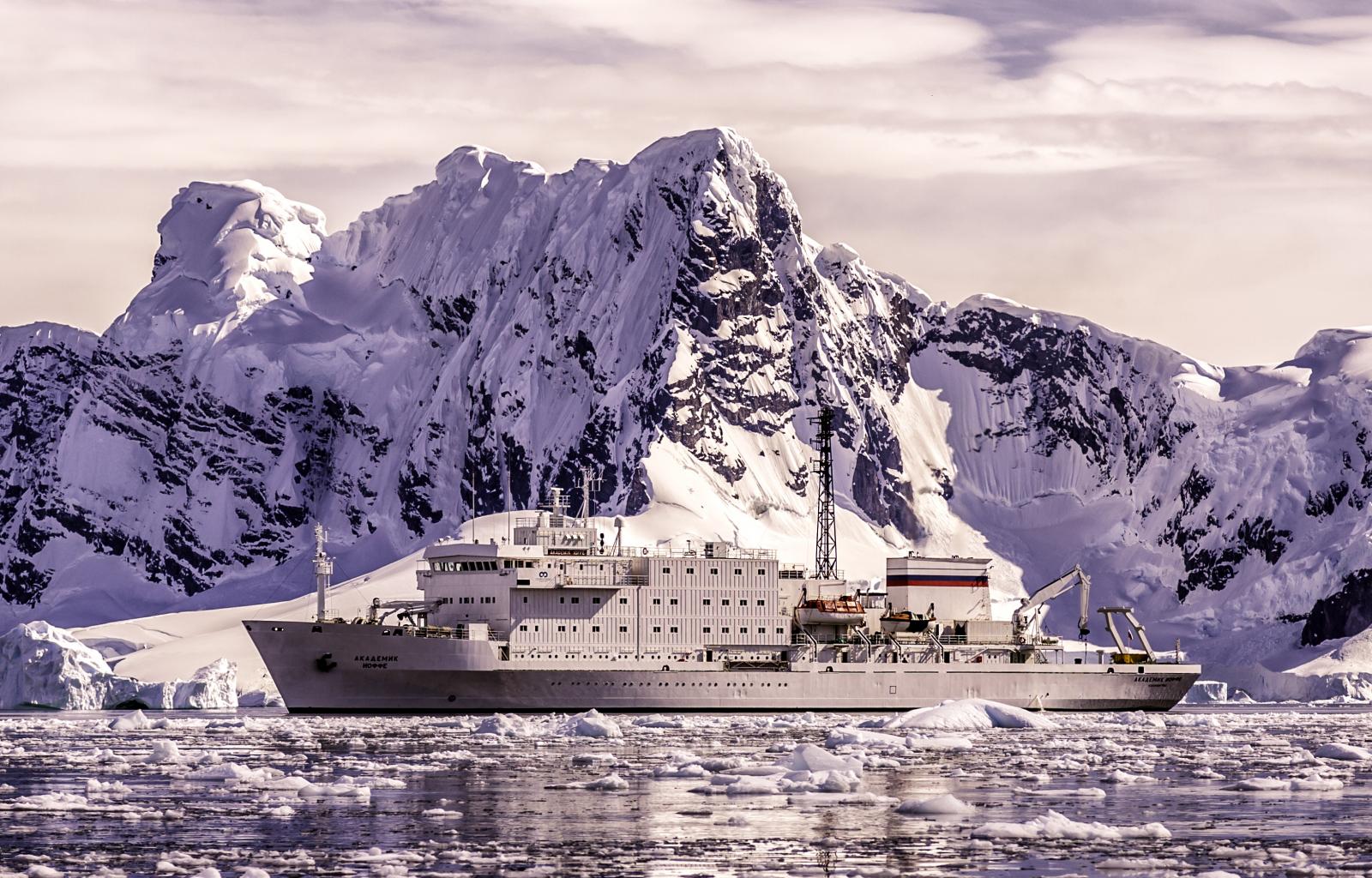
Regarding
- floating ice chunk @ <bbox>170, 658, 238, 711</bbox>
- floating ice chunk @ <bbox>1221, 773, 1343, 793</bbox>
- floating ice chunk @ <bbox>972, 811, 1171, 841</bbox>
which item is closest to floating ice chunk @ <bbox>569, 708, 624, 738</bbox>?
floating ice chunk @ <bbox>1221, 773, 1343, 793</bbox>

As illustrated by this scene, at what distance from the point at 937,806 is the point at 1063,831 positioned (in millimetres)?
3528

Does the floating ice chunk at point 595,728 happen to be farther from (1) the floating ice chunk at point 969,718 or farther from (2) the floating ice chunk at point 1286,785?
(2) the floating ice chunk at point 1286,785

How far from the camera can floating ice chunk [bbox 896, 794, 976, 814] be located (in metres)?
37.1

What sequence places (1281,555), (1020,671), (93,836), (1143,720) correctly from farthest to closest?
(1281,555) < (1020,671) < (1143,720) < (93,836)

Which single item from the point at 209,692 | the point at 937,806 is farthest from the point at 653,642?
the point at 937,806

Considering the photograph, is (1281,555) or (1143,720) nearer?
(1143,720)

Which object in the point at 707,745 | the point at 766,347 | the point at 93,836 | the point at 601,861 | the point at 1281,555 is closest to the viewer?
the point at 601,861

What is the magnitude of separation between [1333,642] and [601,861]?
129549 mm

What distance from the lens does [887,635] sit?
8619 cm

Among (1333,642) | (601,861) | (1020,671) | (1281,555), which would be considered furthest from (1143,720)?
(1281,555)

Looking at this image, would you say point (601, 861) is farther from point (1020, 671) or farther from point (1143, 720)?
point (1020, 671)

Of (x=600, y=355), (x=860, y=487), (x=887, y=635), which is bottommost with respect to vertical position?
(x=887, y=635)

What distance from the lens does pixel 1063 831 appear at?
112ft

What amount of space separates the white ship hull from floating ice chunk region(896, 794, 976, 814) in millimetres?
41731
